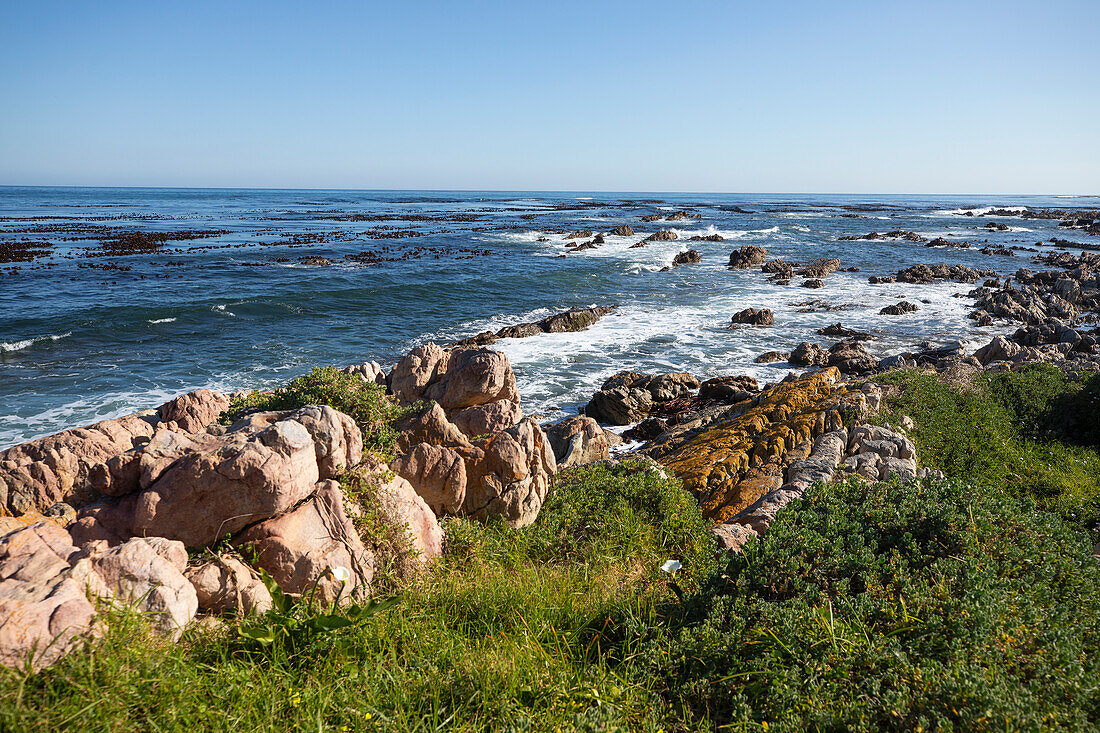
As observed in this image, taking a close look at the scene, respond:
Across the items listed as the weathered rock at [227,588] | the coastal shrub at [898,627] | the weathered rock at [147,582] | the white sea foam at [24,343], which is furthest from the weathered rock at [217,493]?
the white sea foam at [24,343]

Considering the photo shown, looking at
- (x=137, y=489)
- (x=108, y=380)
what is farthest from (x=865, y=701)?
(x=108, y=380)

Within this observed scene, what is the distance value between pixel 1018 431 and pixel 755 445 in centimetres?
567

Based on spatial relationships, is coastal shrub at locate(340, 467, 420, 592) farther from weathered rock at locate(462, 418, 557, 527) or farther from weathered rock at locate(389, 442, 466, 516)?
weathered rock at locate(462, 418, 557, 527)

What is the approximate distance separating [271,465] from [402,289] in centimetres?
2863

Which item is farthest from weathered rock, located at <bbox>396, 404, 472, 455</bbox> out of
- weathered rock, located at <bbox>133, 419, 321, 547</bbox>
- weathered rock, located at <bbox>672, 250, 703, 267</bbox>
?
weathered rock, located at <bbox>672, 250, 703, 267</bbox>

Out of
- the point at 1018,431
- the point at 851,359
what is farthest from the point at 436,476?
the point at 851,359

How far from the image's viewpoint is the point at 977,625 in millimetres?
3365

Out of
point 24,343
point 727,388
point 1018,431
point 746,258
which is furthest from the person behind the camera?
point 746,258

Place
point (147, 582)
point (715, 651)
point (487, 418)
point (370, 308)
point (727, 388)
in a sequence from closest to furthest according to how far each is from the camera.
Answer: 1. point (715, 651)
2. point (147, 582)
3. point (487, 418)
4. point (727, 388)
5. point (370, 308)

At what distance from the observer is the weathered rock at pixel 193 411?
789cm

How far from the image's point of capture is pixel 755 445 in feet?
32.9

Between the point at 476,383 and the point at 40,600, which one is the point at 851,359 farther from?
the point at 40,600

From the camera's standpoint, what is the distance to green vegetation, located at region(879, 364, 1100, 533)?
8.85m

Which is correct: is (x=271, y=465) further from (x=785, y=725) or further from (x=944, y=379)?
(x=944, y=379)
